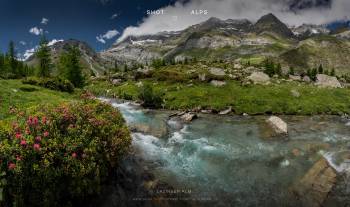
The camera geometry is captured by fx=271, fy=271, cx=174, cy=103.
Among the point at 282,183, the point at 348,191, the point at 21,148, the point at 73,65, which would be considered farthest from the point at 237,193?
the point at 73,65

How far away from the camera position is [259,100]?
2365 inches

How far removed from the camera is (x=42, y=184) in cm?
1369

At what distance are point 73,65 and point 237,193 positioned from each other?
66116 mm

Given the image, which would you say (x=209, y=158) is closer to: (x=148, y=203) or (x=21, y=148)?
(x=148, y=203)

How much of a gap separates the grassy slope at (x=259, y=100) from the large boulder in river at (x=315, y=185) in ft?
103

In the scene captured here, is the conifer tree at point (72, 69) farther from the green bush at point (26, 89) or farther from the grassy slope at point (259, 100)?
the green bush at point (26, 89)

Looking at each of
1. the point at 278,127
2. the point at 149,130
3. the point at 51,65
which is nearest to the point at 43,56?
the point at 51,65

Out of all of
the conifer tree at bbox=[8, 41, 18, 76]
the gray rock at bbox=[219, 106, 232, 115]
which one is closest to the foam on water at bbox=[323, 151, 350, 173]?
the gray rock at bbox=[219, 106, 232, 115]

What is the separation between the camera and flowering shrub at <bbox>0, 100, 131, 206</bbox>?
43.2 ft

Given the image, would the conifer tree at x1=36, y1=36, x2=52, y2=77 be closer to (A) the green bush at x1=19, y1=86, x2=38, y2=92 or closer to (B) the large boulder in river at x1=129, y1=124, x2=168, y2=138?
(A) the green bush at x1=19, y1=86, x2=38, y2=92

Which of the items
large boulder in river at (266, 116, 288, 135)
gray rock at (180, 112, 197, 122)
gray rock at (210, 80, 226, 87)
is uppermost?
gray rock at (210, 80, 226, 87)

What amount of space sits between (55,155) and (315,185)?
19.1 m

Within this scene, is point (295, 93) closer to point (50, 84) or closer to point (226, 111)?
point (226, 111)

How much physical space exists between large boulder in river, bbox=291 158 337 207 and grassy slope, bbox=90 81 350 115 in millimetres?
31351
